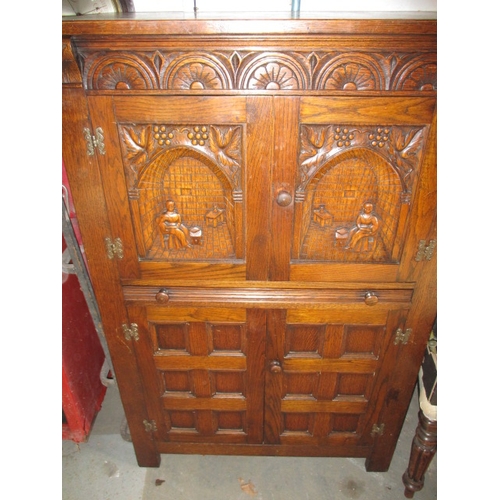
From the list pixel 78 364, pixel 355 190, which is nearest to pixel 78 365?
pixel 78 364

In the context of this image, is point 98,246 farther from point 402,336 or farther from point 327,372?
point 402,336

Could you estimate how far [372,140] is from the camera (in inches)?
41.5

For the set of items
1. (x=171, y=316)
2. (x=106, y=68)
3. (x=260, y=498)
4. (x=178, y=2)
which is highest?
(x=178, y=2)

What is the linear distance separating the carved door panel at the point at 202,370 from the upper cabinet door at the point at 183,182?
0.56ft

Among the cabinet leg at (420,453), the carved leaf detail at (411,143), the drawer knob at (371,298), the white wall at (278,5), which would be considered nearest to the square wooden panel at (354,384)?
the cabinet leg at (420,453)

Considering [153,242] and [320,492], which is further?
[320,492]

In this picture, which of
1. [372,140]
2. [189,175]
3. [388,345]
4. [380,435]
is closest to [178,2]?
[189,175]

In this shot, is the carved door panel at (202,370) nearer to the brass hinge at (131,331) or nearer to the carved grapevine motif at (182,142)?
the brass hinge at (131,331)

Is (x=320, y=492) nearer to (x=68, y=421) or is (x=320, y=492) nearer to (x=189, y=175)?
(x=68, y=421)

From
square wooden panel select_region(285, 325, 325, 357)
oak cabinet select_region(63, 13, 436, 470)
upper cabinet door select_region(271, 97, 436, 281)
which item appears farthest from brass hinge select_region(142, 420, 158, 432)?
upper cabinet door select_region(271, 97, 436, 281)

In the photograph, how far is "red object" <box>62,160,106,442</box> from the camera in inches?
65.0

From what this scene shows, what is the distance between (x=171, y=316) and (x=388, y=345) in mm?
781

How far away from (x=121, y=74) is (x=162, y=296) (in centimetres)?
67

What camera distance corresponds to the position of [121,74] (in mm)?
983
